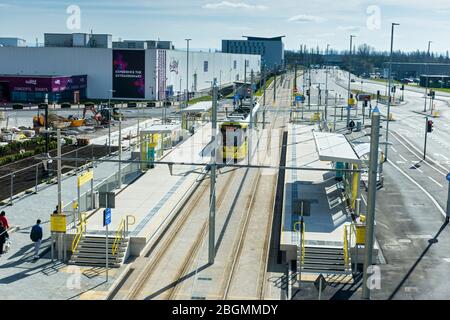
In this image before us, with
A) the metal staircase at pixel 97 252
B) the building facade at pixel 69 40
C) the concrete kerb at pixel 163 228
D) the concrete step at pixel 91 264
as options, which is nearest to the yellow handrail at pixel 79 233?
the metal staircase at pixel 97 252

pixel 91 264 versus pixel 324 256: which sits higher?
pixel 324 256

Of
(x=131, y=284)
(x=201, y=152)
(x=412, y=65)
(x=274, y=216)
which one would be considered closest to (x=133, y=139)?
(x=201, y=152)

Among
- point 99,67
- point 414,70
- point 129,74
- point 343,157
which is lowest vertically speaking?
point 343,157

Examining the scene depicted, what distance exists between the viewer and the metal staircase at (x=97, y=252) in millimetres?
20547

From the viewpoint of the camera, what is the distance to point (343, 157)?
2495cm

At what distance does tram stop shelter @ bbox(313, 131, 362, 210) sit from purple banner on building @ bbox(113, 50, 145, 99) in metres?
55.0

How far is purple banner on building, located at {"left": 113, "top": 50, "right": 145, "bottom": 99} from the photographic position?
8325cm

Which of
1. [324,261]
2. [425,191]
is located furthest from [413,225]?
[425,191]

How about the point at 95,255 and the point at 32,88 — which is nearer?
the point at 95,255

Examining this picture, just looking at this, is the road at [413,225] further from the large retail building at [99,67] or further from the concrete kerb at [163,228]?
the large retail building at [99,67]

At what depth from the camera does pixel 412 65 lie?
187 metres

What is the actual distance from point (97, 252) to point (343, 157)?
10096 mm

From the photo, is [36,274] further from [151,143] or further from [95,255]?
[151,143]
